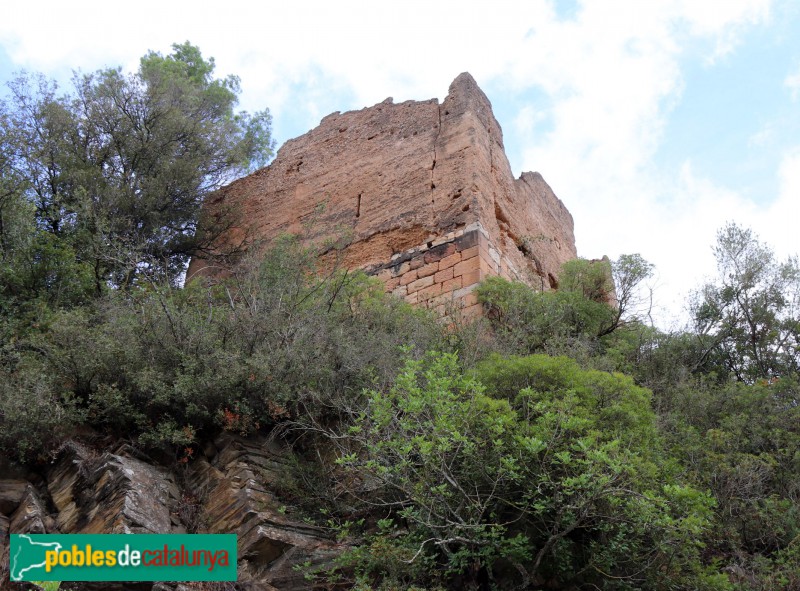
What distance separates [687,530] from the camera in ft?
18.8

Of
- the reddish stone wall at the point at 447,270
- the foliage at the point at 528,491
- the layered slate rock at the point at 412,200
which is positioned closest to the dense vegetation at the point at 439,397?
the foliage at the point at 528,491

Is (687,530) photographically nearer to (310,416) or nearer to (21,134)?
(310,416)

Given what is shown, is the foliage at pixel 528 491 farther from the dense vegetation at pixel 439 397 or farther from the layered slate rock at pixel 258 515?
the layered slate rock at pixel 258 515

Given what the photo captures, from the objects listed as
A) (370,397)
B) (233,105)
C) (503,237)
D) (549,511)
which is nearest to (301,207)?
(503,237)

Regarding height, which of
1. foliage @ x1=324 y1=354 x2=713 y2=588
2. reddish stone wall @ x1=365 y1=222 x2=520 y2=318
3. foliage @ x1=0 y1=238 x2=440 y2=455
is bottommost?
foliage @ x1=324 y1=354 x2=713 y2=588

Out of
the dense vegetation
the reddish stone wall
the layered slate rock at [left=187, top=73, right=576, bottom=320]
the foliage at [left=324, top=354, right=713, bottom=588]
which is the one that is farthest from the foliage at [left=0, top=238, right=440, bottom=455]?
the layered slate rock at [left=187, top=73, right=576, bottom=320]

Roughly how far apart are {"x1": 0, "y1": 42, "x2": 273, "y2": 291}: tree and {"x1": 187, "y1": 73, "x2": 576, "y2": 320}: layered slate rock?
0.76 metres

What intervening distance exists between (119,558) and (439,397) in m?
2.39

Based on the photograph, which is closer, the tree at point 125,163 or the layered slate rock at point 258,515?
the layered slate rock at point 258,515

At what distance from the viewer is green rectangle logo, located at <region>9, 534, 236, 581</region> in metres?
5.45

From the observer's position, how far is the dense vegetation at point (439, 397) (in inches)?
223

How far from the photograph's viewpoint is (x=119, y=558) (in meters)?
5.52

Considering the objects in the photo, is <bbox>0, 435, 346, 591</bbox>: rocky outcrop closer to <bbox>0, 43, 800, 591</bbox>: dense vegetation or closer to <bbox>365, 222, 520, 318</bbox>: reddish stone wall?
<bbox>0, 43, 800, 591</bbox>: dense vegetation

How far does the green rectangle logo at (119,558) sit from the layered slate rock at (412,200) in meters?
5.55
